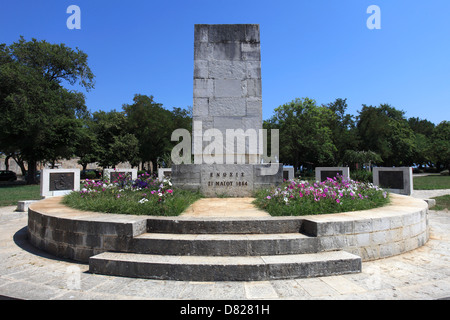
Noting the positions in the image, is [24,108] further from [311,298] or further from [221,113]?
[311,298]

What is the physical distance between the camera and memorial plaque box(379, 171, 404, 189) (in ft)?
43.4

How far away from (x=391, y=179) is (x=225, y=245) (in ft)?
42.2

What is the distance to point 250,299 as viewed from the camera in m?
3.22

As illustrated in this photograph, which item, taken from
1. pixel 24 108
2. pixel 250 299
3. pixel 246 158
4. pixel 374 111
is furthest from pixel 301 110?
pixel 250 299

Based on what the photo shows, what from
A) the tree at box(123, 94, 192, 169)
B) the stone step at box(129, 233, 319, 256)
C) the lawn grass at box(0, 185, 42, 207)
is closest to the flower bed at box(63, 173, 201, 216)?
the stone step at box(129, 233, 319, 256)

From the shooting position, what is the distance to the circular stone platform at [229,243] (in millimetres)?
3816

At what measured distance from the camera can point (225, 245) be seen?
13.7ft

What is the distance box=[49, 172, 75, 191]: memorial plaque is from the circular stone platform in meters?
9.29

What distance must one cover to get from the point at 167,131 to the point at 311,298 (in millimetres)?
32519

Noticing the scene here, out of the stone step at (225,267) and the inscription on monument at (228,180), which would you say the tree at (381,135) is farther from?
the stone step at (225,267)

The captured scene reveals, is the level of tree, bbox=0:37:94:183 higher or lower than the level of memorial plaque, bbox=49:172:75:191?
higher

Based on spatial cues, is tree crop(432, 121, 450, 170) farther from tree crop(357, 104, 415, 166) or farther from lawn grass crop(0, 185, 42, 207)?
lawn grass crop(0, 185, 42, 207)

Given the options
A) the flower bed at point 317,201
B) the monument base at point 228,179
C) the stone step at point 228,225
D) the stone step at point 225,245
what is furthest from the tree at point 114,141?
the stone step at point 225,245

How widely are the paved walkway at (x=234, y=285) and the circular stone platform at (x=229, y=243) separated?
146 mm
